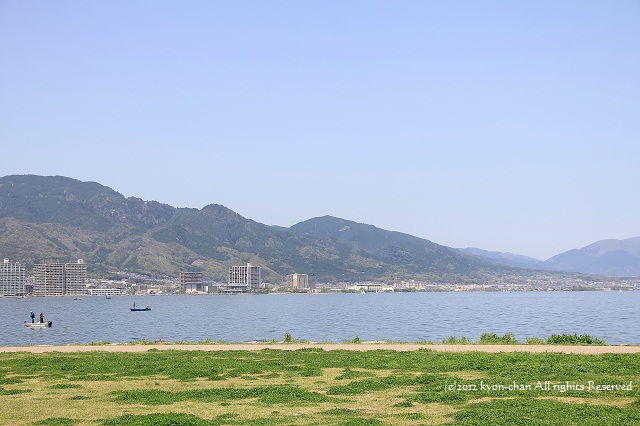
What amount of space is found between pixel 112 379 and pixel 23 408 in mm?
6308

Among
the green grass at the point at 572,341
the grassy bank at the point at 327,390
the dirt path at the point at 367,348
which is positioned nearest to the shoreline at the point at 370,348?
the dirt path at the point at 367,348

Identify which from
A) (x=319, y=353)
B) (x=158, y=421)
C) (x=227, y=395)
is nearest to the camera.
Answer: (x=158, y=421)

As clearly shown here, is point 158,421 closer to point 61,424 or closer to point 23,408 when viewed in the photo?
point 61,424

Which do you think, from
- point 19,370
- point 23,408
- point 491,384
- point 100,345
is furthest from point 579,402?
point 100,345

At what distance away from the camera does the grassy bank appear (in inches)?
776

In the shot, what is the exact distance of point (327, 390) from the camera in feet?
81.0

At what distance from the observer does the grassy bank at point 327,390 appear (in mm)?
19719

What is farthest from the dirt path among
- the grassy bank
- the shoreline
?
the grassy bank

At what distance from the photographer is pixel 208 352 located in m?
38.7

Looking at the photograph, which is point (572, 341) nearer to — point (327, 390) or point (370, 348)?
point (370, 348)

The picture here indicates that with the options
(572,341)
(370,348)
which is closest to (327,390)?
(370,348)

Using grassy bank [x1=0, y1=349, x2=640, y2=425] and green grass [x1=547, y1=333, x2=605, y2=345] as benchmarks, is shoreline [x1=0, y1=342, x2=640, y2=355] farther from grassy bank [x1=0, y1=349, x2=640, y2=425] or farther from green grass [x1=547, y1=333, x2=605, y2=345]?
grassy bank [x1=0, y1=349, x2=640, y2=425]

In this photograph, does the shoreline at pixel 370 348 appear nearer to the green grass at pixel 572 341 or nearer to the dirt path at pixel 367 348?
the dirt path at pixel 367 348

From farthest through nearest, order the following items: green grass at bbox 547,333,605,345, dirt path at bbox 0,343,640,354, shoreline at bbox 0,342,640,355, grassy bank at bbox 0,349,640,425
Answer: green grass at bbox 547,333,605,345 < dirt path at bbox 0,343,640,354 < shoreline at bbox 0,342,640,355 < grassy bank at bbox 0,349,640,425
